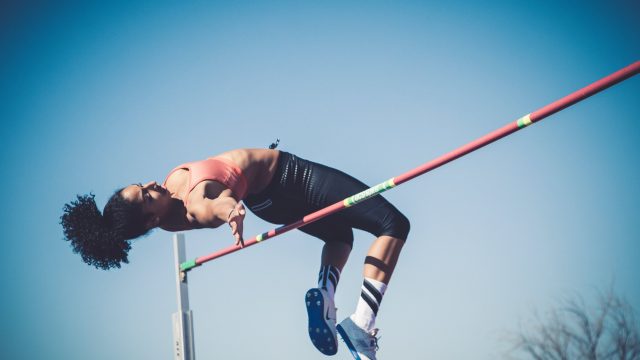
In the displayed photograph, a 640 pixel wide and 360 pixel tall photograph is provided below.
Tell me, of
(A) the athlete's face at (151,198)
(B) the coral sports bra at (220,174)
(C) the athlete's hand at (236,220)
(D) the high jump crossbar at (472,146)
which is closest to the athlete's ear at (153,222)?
(A) the athlete's face at (151,198)

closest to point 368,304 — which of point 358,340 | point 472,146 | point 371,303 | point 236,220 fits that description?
point 371,303

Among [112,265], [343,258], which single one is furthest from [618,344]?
[112,265]

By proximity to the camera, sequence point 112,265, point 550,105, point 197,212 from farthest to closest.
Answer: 1. point 112,265
2. point 197,212
3. point 550,105

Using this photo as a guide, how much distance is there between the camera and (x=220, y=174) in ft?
9.95

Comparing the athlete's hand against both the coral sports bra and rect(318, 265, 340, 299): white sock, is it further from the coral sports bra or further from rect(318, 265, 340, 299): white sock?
rect(318, 265, 340, 299): white sock

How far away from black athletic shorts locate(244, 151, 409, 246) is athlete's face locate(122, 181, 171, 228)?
1.50ft

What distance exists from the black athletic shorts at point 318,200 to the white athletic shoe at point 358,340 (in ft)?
1.56

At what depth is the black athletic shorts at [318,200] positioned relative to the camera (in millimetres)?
3078

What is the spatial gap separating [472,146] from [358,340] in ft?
3.53

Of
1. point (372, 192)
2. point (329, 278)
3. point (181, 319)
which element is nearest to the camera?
point (372, 192)

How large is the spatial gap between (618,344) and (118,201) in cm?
1265

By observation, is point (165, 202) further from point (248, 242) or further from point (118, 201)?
point (248, 242)

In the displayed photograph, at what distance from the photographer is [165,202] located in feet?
10.4

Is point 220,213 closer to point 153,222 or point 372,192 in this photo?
point 153,222
